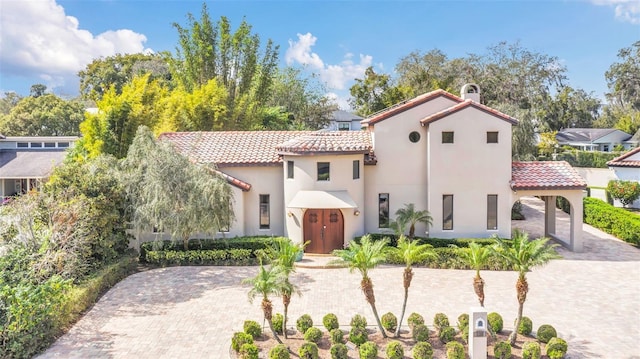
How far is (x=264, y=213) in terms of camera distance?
2733 centimetres

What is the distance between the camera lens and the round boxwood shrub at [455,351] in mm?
12898

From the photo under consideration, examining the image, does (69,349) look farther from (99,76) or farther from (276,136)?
(99,76)

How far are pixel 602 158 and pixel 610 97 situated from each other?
40.5 m

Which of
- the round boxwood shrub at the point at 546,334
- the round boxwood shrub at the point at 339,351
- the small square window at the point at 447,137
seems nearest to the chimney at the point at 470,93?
the small square window at the point at 447,137

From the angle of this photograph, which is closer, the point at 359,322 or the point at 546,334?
the point at 546,334

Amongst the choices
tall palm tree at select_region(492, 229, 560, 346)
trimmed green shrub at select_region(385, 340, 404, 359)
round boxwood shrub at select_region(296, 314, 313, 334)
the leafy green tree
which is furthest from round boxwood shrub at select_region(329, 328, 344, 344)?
the leafy green tree

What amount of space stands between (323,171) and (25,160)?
3476cm

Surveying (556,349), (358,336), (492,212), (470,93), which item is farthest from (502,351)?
(470,93)

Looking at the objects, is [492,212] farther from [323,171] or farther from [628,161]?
[628,161]

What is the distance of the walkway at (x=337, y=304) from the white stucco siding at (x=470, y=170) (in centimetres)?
408

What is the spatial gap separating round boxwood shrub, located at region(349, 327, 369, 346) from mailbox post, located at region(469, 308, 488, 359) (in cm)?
323

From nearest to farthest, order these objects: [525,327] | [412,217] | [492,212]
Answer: [525,327], [412,217], [492,212]

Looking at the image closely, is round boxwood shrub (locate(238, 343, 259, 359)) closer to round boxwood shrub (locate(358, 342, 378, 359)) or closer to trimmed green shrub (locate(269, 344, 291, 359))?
trimmed green shrub (locate(269, 344, 291, 359))

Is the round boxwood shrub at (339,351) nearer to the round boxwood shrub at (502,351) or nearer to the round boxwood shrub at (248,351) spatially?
the round boxwood shrub at (248,351)
